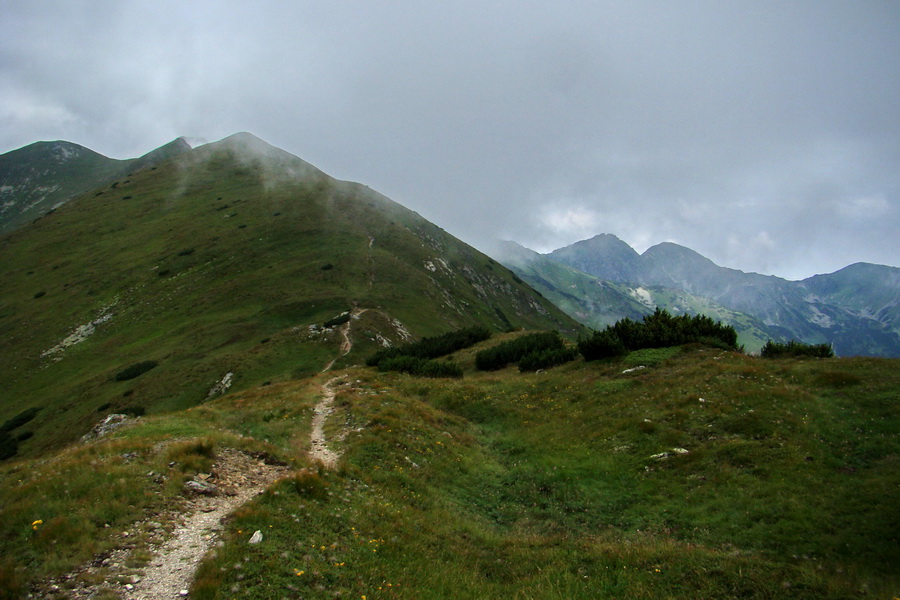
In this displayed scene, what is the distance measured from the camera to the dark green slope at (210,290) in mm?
56781

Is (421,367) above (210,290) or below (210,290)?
below

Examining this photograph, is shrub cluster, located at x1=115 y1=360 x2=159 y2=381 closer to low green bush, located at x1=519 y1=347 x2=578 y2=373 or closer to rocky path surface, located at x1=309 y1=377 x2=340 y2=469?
rocky path surface, located at x1=309 y1=377 x2=340 y2=469

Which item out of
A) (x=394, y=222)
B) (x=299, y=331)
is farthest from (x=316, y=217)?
(x=299, y=331)

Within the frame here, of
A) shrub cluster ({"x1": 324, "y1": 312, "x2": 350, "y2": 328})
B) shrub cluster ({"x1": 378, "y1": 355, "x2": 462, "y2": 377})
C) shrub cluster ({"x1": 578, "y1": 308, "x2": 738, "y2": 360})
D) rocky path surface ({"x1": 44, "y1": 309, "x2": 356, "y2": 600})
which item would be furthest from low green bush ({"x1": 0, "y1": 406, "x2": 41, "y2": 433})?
shrub cluster ({"x1": 578, "y1": 308, "x2": 738, "y2": 360})

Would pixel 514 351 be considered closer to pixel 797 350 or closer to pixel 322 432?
pixel 797 350

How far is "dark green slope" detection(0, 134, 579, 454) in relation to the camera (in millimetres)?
56781

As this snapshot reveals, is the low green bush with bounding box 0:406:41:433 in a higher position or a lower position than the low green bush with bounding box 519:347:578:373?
lower

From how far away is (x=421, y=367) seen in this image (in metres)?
35.9

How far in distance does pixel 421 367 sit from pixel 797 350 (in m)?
25.8

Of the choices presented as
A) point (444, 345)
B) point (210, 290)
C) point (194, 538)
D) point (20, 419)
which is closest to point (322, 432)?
point (194, 538)

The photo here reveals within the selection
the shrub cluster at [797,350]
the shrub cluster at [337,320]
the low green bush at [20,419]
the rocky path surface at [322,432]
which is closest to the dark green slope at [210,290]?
the low green bush at [20,419]

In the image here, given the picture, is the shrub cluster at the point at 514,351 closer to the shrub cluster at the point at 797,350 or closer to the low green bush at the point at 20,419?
the shrub cluster at the point at 797,350

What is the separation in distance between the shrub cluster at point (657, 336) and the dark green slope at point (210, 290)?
3526 cm

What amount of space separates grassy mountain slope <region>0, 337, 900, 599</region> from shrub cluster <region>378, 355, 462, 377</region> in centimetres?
1153
